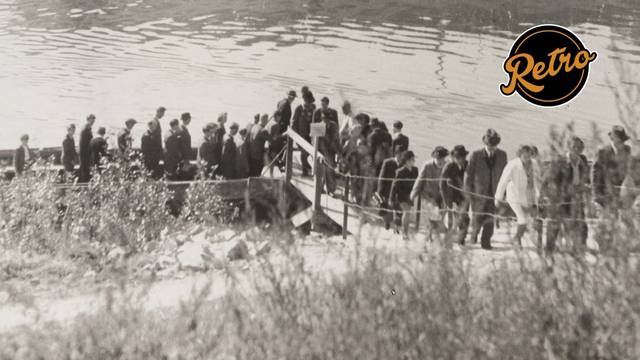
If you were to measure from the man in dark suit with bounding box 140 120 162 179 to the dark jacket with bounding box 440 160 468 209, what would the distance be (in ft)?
11.7

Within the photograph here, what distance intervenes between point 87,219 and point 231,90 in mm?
7791

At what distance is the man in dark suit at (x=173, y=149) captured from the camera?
8672mm

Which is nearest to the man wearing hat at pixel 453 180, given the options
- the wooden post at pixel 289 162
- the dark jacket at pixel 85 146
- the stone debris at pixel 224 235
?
the stone debris at pixel 224 235

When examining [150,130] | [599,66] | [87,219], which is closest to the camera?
[87,219]

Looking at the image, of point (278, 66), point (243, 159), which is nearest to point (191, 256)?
point (243, 159)

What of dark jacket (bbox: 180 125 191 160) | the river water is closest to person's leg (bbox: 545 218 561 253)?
dark jacket (bbox: 180 125 191 160)

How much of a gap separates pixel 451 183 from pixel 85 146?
14.0 ft

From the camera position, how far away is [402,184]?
7.28m

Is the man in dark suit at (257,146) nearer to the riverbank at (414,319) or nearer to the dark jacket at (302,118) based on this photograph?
the dark jacket at (302,118)

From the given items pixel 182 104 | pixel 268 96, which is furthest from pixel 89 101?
pixel 268 96

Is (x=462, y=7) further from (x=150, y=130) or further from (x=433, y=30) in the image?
(x=150, y=130)

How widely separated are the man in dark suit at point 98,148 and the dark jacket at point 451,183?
3.73 m

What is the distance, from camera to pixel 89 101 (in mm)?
14516

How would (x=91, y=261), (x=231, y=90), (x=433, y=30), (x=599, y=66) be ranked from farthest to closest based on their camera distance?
(x=433, y=30), (x=231, y=90), (x=599, y=66), (x=91, y=261)
